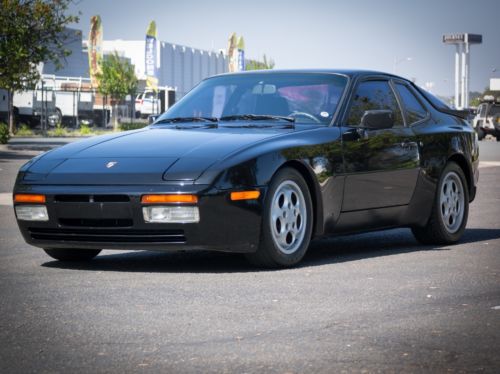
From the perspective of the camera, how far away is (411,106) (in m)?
10.0

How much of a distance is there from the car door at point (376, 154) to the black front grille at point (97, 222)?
176 cm

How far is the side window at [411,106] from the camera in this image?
9898 mm

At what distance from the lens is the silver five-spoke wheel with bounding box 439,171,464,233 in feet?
32.4

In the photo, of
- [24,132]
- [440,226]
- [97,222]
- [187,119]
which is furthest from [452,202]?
[24,132]

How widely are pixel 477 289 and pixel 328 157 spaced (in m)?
1.77

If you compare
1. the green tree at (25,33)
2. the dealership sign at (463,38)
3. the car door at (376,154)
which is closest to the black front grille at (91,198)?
the car door at (376,154)

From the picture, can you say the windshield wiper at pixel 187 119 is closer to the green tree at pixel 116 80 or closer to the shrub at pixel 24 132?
the shrub at pixel 24 132

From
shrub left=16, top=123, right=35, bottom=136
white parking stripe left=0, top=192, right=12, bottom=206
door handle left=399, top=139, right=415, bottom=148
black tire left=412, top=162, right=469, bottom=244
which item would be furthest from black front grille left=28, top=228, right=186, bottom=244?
shrub left=16, top=123, right=35, bottom=136

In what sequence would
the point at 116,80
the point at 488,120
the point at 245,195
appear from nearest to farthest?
1. the point at 245,195
2. the point at 488,120
3. the point at 116,80

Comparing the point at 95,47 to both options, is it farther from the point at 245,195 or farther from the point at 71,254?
the point at 245,195

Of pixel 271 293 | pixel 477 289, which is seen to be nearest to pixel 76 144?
pixel 271 293

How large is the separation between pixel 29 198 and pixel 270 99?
2.11 m

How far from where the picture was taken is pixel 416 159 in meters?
9.52

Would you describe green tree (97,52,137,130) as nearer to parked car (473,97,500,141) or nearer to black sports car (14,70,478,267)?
parked car (473,97,500,141)
